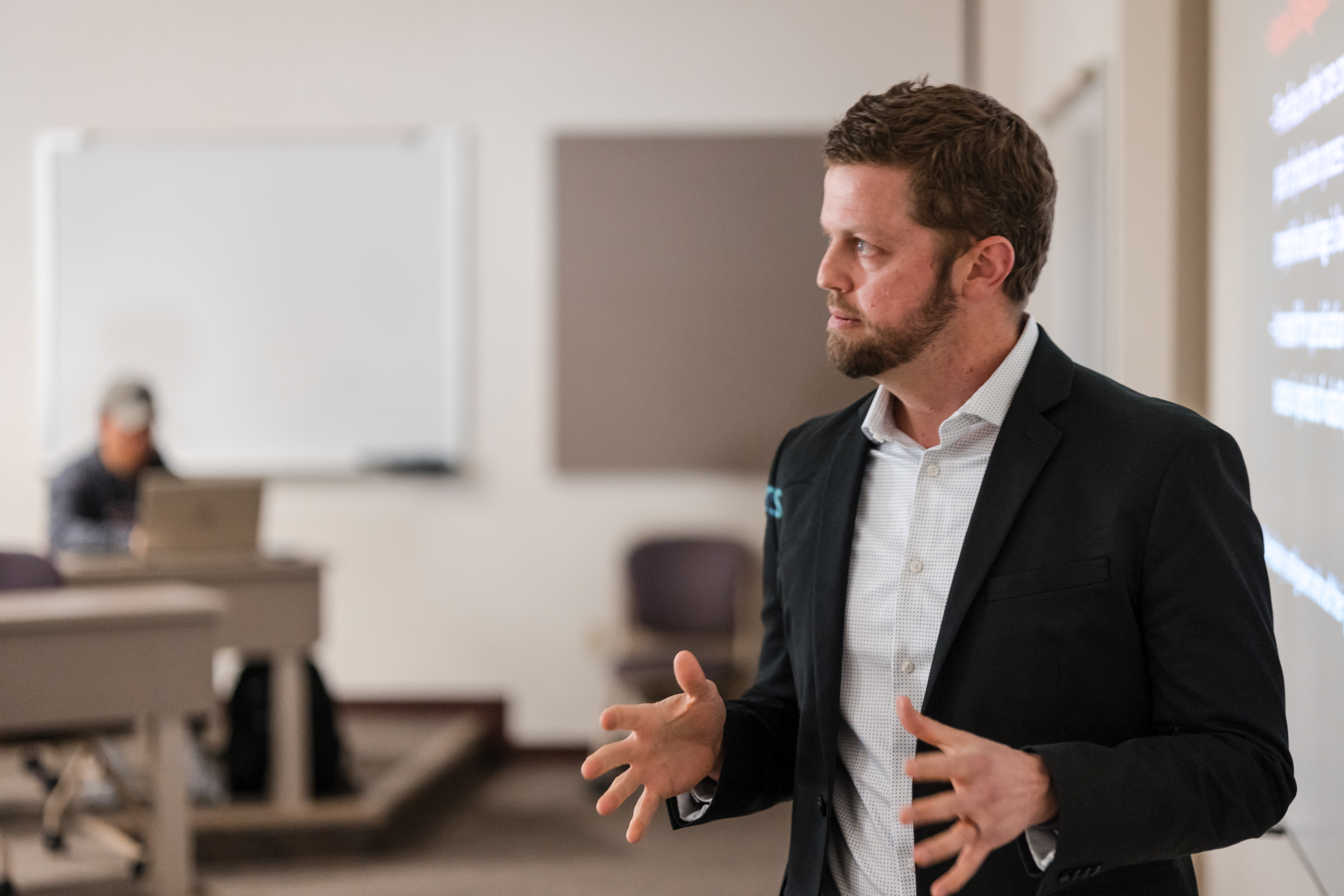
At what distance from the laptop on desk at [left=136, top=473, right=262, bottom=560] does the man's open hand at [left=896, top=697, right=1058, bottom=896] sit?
3.79 m

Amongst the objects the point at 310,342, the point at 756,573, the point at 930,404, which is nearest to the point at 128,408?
the point at 310,342

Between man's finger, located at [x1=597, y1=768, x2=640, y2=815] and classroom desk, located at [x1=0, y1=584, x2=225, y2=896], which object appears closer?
man's finger, located at [x1=597, y1=768, x2=640, y2=815]

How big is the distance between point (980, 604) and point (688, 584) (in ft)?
13.6

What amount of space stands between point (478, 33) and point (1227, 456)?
500 cm

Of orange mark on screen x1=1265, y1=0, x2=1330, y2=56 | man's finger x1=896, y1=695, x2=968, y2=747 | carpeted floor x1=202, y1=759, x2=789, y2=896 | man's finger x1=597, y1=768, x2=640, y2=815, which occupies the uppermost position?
orange mark on screen x1=1265, y1=0, x2=1330, y2=56

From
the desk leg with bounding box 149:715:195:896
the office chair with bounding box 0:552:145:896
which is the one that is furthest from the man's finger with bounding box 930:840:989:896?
the office chair with bounding box 0:552:145:896

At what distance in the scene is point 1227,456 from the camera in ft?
3.82

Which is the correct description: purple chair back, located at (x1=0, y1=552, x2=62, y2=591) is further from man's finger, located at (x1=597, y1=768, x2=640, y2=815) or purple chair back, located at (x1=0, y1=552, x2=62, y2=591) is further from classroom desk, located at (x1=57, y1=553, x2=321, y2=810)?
man's finger, located at (x1=597, y1=768, x2=640, y2=815)

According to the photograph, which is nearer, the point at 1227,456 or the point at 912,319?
the point at 1227,456

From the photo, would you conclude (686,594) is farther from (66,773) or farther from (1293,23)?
(1293,23)

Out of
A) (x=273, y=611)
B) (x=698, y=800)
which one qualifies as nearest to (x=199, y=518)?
(x=273, y=611)

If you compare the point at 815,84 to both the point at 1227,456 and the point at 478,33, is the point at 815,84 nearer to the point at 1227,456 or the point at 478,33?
the point at 478,33

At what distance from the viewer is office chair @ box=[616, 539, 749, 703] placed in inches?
207

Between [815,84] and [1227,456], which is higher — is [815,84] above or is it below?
above
